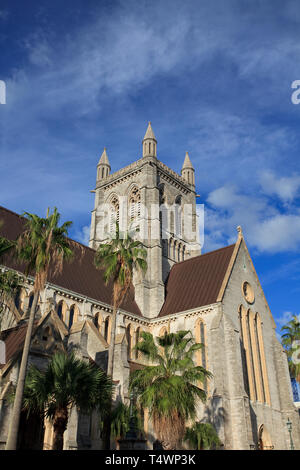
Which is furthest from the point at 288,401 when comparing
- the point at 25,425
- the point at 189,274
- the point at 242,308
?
the point at 25,425

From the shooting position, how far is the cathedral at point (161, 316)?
23.0m

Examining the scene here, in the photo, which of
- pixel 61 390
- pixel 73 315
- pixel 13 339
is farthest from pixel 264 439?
pixel 61 390

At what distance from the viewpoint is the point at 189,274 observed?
135 ft

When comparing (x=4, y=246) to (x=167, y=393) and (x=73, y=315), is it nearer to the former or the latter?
(x=167, y=393)

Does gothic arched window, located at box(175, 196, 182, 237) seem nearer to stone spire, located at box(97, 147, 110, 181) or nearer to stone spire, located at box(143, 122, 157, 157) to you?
stone spire, located at box(143, 122, 157, 157)

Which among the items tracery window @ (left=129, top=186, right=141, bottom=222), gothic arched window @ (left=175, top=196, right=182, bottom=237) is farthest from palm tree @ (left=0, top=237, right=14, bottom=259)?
Result: gothic arched window @ (left=175, top=196, right=182, bottom=237)

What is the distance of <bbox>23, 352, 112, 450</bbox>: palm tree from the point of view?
17.2 meters

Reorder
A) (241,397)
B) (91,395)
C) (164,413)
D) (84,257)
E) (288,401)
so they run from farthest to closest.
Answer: (84,257) → (288,401) → (241,397) → (164,413) → (91,395)

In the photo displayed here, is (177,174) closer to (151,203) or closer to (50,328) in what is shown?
(151,203)

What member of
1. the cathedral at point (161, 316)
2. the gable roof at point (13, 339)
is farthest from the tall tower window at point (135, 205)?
the gable roof at point (13, 339)

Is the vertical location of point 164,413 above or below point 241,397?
below

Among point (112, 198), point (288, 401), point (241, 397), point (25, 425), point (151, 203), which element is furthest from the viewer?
point (112, 198)

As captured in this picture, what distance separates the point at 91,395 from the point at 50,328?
18.4ft

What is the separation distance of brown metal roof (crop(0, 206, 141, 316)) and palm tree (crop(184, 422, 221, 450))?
13011 mm
